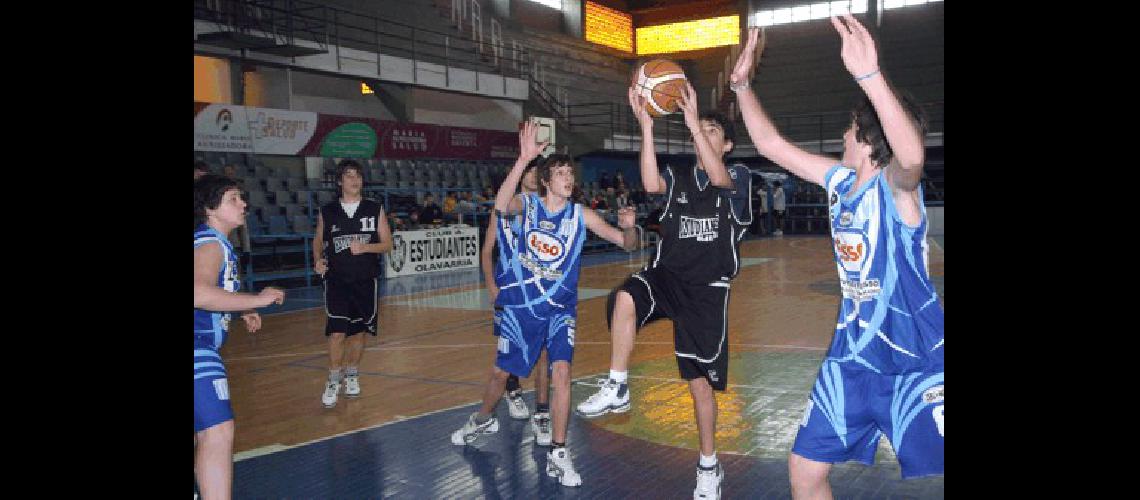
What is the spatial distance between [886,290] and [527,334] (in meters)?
2.41

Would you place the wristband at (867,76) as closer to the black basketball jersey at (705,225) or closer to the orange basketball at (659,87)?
the black basketball jersey at (705,225)

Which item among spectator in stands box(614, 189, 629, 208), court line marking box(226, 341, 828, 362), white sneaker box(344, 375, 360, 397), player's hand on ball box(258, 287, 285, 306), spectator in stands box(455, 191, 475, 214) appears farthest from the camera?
spectator in stands box(614, 189, 629, 208)

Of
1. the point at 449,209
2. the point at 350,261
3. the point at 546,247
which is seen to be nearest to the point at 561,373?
the point at 546,247

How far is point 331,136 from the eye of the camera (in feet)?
56.9

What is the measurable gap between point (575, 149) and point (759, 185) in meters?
6.34

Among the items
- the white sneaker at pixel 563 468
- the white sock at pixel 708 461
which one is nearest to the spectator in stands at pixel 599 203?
the white sneaker at pixel 563 468

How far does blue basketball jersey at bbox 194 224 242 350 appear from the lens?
334cm

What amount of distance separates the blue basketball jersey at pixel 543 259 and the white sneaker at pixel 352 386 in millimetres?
2220

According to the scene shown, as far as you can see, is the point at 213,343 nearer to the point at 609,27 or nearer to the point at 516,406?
the point at 516,406

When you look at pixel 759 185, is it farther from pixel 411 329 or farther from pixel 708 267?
pixel 708 267

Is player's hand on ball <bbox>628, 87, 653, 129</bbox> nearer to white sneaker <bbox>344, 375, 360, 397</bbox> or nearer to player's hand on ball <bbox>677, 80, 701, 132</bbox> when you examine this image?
player's hand on ball <bbox>677, 80, 701, 132</bbox>

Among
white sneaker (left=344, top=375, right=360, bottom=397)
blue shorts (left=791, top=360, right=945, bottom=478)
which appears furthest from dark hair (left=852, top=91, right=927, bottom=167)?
white sneaker (left=344, top=375, right=360, bottom=397)

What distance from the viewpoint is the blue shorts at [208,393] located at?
321cm

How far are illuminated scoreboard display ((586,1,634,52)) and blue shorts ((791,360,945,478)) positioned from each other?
3299 centimetres
